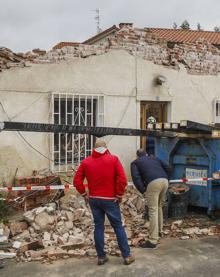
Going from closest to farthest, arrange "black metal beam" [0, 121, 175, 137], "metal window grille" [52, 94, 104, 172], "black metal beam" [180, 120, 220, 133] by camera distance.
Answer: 1. "black metal beam" [0, 121, 175, 137]
2. "black metal beam" [180, 120, 220, 133]
3. "metal window grille" [52, 94, 104, 172]

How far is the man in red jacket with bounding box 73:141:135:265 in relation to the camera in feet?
17.9

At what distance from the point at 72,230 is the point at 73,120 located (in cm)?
334

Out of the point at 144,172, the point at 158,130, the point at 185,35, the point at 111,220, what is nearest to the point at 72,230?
the point at 111,220

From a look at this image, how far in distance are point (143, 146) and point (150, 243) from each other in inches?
180

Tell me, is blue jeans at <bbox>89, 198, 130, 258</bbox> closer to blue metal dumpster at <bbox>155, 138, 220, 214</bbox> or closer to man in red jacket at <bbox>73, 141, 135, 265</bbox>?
man in red jacket at <bbox>73, 141, 135, 265</bbox>

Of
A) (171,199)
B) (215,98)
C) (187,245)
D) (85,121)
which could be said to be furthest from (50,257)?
(215,98)

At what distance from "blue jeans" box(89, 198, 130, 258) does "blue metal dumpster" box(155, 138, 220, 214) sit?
2.84 metres

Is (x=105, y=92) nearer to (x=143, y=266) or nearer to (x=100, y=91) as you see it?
(x=100, y=91)

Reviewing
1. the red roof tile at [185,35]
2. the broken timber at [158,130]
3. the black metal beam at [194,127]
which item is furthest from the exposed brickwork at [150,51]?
the red roof tile at [185,35]

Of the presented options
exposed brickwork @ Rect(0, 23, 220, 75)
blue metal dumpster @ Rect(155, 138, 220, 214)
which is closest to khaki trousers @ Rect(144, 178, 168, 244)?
blue metal dumpster @ Rect(155, 138, 220, 214)

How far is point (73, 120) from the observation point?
9.42 m

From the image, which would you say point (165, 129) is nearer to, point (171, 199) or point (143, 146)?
point (171, 199)

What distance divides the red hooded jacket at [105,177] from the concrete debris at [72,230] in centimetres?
108

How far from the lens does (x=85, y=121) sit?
961 centimetres
